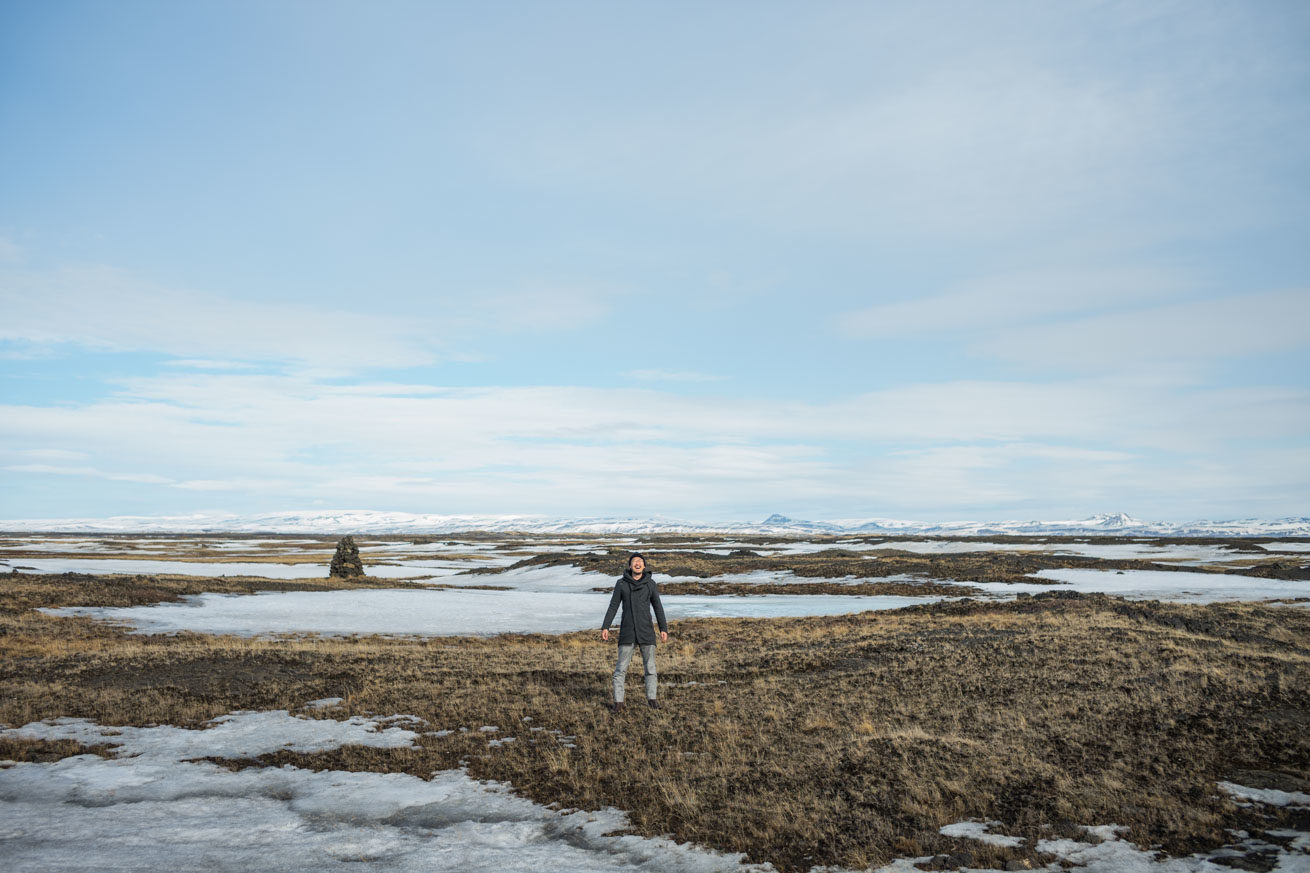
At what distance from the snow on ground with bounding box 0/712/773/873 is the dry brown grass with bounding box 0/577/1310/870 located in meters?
0.50

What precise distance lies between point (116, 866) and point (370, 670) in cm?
1182

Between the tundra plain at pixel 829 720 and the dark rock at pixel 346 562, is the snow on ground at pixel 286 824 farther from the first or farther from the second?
the dark rock at pixel 346 562

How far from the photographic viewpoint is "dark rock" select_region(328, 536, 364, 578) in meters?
59.0

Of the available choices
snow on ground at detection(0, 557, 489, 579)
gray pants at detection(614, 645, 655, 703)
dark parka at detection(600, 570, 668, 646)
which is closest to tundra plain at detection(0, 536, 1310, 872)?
gray pants at detection(614, 645, 655, 703)

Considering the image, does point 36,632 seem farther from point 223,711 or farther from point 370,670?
point 223,711

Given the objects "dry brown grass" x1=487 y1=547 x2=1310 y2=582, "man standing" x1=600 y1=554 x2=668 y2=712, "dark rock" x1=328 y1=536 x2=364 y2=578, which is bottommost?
"dry brown grass" x1=487 y1=547 x2=1310 y2=582

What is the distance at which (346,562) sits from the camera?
59719mm

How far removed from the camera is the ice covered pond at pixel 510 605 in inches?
1272

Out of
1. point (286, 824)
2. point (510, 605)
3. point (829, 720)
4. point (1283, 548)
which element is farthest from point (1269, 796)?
point (1283, 548)

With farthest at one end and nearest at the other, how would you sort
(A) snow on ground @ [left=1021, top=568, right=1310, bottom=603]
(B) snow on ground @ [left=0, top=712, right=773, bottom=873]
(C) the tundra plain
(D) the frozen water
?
(A) snow on ground @ [left=1021, top=568, right=1310, bottom=603] < (D) the frozen water < (C) the tundra plain < (B) snow on ground @ [left=0, top=712, right=773, bottom=873]

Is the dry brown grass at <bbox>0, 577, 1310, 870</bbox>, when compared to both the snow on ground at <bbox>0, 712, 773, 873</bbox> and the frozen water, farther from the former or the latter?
the snow on ground at <bbox>0, 712, 773, 873</bbox>

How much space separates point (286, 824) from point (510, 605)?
35106 mm

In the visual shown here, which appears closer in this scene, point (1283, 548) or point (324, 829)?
point (324, 829)

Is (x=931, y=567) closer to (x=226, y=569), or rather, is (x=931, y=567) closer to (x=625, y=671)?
(x=625, y=671)
